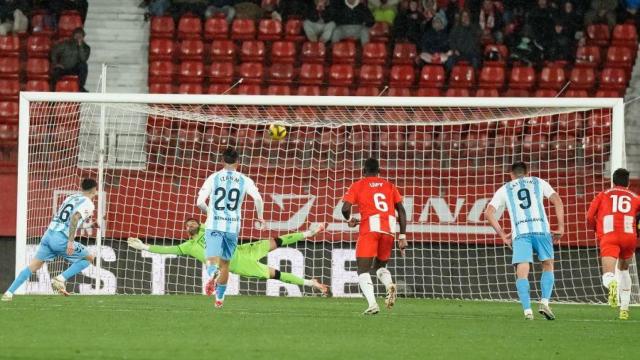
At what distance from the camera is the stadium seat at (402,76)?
22.7 meters

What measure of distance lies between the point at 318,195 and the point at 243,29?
515 centimetres

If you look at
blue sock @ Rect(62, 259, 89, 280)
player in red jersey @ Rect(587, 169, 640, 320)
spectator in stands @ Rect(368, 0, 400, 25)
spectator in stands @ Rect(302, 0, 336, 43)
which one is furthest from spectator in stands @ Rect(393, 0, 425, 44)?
player in red jersey @ Rect(587, 169, 640, 320)

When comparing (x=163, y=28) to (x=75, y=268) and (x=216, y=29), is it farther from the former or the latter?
(x=75, y=268)

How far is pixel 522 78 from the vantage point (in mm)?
22797

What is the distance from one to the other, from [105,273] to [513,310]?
6565 millimetres

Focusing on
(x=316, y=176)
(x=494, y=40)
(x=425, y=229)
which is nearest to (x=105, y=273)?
(x=316, y=176)

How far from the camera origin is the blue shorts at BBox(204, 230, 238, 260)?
14391 millimetres

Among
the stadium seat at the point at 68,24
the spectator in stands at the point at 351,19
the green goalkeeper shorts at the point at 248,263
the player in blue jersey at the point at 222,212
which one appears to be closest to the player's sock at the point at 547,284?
the player in blue jersey at the point at 222,212

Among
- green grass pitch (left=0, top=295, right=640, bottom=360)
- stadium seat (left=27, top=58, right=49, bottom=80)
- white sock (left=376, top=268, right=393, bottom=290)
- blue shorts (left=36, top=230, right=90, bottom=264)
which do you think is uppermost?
stadium seat (left=27, top=58, right=49, bottom=80)

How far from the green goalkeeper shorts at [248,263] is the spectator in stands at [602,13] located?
358 inches

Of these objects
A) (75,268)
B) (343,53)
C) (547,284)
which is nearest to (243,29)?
(343,53)

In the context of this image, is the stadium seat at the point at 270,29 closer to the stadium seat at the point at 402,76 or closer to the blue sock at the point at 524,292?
the stadium seat at the point at 402,76

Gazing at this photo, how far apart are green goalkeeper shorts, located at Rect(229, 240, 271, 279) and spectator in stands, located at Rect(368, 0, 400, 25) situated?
7347 mm

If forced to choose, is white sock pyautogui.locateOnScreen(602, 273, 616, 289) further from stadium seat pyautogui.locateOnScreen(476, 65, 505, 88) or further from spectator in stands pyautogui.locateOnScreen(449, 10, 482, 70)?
spectator in stands pyautogui.locateOnScreen(449, 10, 482, 70)
